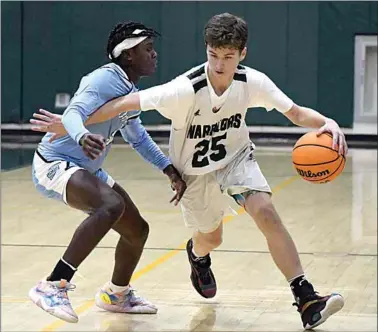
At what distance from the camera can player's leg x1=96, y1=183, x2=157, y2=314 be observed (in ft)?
15.3

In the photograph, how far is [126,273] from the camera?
4.86m

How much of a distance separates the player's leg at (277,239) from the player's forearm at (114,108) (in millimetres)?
655

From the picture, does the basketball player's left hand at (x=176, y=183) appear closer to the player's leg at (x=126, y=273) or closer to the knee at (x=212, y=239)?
the player's leg at (x=126, y=273)

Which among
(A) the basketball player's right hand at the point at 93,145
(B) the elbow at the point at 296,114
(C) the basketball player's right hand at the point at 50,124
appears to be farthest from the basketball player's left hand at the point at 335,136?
Result: (C) the basketball player's right hand at the point at 50,124

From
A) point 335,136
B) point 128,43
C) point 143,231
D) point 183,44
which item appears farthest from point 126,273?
point 183,44

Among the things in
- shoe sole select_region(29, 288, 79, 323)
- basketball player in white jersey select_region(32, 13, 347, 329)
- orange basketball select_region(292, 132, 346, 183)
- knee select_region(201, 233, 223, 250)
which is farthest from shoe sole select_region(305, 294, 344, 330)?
shoe sole select_region(29, 288, 79, 323)

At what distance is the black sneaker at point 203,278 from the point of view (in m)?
5.09

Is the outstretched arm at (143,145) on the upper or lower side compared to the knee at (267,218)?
upper

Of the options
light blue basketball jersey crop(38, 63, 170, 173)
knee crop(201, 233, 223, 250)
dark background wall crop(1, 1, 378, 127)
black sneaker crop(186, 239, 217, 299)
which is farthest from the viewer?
dark background wall crop(1, 1, 378, 127)

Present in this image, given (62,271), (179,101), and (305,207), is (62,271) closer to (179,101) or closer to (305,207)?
(179,101)

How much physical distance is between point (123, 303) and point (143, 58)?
1.34 meters

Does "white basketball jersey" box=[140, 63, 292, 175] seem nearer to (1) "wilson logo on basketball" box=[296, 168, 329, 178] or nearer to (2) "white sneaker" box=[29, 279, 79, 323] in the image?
(1) "wilson logo on basketball" box=[296, 168, 329, 178]

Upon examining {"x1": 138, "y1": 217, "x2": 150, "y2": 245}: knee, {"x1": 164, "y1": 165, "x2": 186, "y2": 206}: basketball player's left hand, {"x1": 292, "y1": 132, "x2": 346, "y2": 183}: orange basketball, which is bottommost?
{"x1": 138, "y1": 217, "x2": 150, "y2": 245}: knee

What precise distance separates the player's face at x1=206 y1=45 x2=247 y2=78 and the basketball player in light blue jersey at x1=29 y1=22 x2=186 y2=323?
→ 1.32ft
